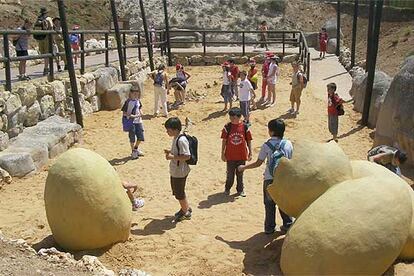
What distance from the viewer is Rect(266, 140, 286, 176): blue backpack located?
6.01 metres

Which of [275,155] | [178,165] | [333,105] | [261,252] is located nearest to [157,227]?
[178,165]

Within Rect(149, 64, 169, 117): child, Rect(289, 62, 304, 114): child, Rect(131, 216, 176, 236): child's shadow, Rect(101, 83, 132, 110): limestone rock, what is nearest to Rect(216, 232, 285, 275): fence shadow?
Rect(131, 216, 176, 236): child's shadow

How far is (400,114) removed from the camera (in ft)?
32.4

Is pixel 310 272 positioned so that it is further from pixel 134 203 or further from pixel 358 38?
pixel 358 38

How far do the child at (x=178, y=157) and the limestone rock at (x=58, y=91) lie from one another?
6058 millimetres

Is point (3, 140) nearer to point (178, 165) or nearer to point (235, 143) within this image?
point (178, 165)

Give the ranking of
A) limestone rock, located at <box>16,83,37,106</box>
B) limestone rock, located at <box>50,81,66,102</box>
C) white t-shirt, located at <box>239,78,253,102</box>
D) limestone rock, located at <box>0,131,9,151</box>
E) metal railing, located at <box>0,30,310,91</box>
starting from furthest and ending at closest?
white t-shirt, located at <box>239,78,253,102</box>, limestone rock, located at <box>50,81,66,102</box>, limestone rock, located at <box>16,83,37,106</box>, metal railing, located at <box>0,30,310,91</box>, limestone rock, located at <box>0,131,9,151</box>

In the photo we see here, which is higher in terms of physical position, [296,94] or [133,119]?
[133,119]

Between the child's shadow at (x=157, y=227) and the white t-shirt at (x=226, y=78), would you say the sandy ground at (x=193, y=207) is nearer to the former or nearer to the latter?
the child's shadow at (x=157, y=227)

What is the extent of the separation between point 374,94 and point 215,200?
287 inches

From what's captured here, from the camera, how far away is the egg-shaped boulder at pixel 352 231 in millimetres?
4523

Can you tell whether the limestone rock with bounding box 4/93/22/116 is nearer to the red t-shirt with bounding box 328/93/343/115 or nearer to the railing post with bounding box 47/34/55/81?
the railing post with bounding box 47/34/55/81

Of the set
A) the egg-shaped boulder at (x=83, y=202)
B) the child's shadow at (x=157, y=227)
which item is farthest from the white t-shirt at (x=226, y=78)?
the egg-shaped boulder at (x=83, y=202)

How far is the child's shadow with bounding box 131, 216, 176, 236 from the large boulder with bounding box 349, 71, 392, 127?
7.79 m
